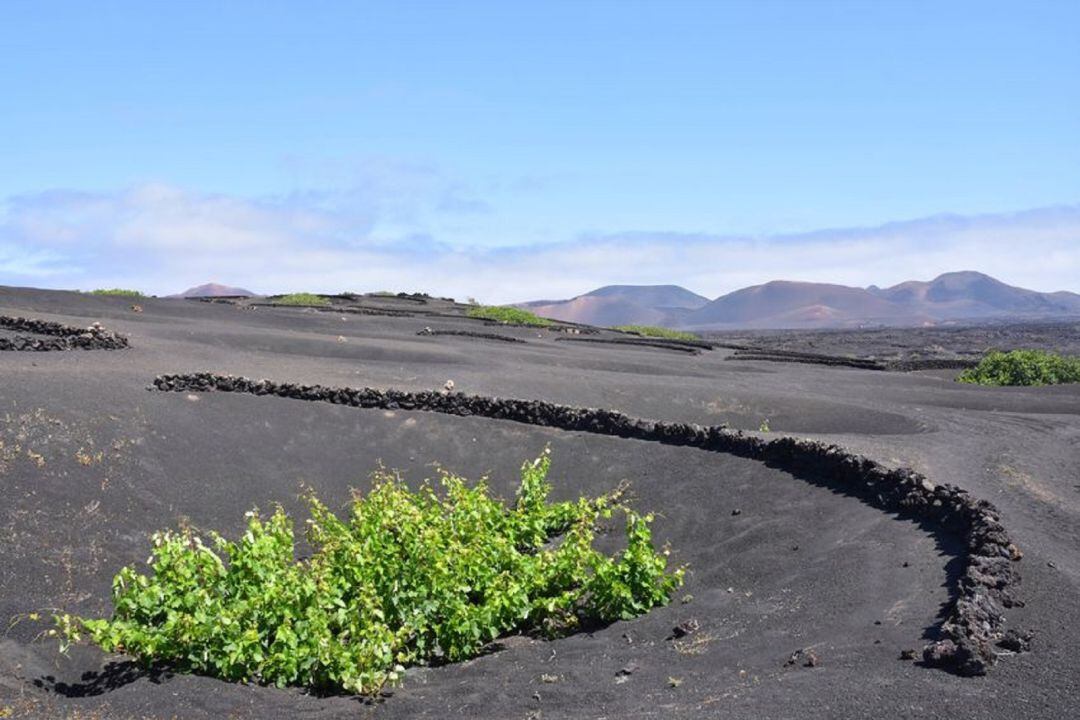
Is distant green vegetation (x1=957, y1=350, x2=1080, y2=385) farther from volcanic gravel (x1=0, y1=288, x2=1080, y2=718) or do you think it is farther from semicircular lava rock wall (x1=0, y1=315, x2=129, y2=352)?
semicircular lava rock wall (x1=0, y1=315, x2=129, y2=352)

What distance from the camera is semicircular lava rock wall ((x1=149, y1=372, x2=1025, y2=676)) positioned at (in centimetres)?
876

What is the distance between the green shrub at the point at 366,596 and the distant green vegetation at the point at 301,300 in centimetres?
5057

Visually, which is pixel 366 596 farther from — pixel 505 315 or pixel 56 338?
pixel 505 315

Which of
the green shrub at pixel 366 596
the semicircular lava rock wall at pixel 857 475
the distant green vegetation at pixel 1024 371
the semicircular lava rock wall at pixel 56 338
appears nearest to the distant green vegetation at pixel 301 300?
the semicircular lava rock wall at pixel 56 338

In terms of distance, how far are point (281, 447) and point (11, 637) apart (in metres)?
8.06

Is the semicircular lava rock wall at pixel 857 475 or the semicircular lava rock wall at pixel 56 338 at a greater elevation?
the semicircular lava rock wall at pixel 56 338

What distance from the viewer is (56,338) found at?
24.9 m

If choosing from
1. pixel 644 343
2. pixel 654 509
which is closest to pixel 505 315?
pixel 644 343

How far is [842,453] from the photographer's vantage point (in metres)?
15.5

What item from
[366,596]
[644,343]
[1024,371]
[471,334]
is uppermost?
[471,334]

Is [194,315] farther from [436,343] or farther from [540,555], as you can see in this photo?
[540,555]

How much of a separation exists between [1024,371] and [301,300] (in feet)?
137

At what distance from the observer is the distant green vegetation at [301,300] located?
62150 mm

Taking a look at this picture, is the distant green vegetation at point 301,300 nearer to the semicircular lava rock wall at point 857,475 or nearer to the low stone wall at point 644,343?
the low stone wall at point 644,343
